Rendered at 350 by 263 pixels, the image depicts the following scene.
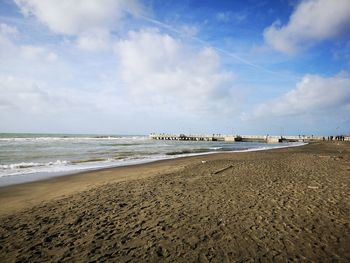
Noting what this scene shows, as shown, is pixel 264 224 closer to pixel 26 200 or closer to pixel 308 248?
pixel 308 248

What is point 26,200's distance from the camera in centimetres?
826

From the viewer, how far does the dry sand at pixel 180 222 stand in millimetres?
4422

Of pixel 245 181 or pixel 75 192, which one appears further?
pixel 245 181

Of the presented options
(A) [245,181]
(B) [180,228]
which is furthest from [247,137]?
(B) [180,228]

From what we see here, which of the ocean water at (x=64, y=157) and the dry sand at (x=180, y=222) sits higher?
the ocean water at (x=64, y=157)

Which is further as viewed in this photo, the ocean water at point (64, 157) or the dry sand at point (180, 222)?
the ocean water at point (64, 157)

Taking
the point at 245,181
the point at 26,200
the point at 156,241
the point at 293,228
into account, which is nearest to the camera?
the point at 156,241

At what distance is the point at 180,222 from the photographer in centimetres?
583

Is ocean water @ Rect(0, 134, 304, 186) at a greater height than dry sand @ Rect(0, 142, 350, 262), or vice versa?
ocean water @ Rect(0, 134, 304, 186)

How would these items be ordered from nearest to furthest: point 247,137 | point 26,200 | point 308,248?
point 308,248, point 26,200, point 247,137

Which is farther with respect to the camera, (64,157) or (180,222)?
(64,157)

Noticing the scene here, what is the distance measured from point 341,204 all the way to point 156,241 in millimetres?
5506

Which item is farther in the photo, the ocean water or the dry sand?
the ocean water

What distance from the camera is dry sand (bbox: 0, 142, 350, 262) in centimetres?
442
